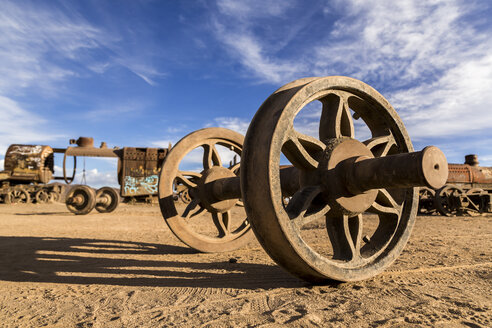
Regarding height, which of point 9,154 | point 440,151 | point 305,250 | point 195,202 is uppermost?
point 9,154

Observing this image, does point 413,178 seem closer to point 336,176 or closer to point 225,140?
point 336,176

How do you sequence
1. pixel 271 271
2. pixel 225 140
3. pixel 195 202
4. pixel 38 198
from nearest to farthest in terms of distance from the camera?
1. pixel 271 271
2. pixel 195 202
3. pixel 225 140
4. pixel 38 198

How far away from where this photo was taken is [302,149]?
2324mm

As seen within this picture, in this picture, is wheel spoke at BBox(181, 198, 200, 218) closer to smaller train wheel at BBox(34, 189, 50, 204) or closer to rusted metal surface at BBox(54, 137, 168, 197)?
rusted metal surface at BBox(54, 137, 168, 197)

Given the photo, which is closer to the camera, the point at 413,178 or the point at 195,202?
the point at 413,178

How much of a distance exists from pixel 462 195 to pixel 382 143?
10258 millimetres

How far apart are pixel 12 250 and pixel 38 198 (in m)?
14.0

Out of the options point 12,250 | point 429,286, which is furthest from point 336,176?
point 12,250

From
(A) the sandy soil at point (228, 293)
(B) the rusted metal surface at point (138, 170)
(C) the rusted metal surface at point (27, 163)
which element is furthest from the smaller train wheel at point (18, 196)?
(A) the sandy soil at point (228, 293)

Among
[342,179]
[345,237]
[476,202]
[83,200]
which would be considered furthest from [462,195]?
[83,200]

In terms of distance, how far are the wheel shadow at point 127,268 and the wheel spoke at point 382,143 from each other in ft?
4.40

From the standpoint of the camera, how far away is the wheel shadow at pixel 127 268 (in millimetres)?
2732

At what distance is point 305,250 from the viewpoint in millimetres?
2057

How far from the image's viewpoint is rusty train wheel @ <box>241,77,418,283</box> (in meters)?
2.04
